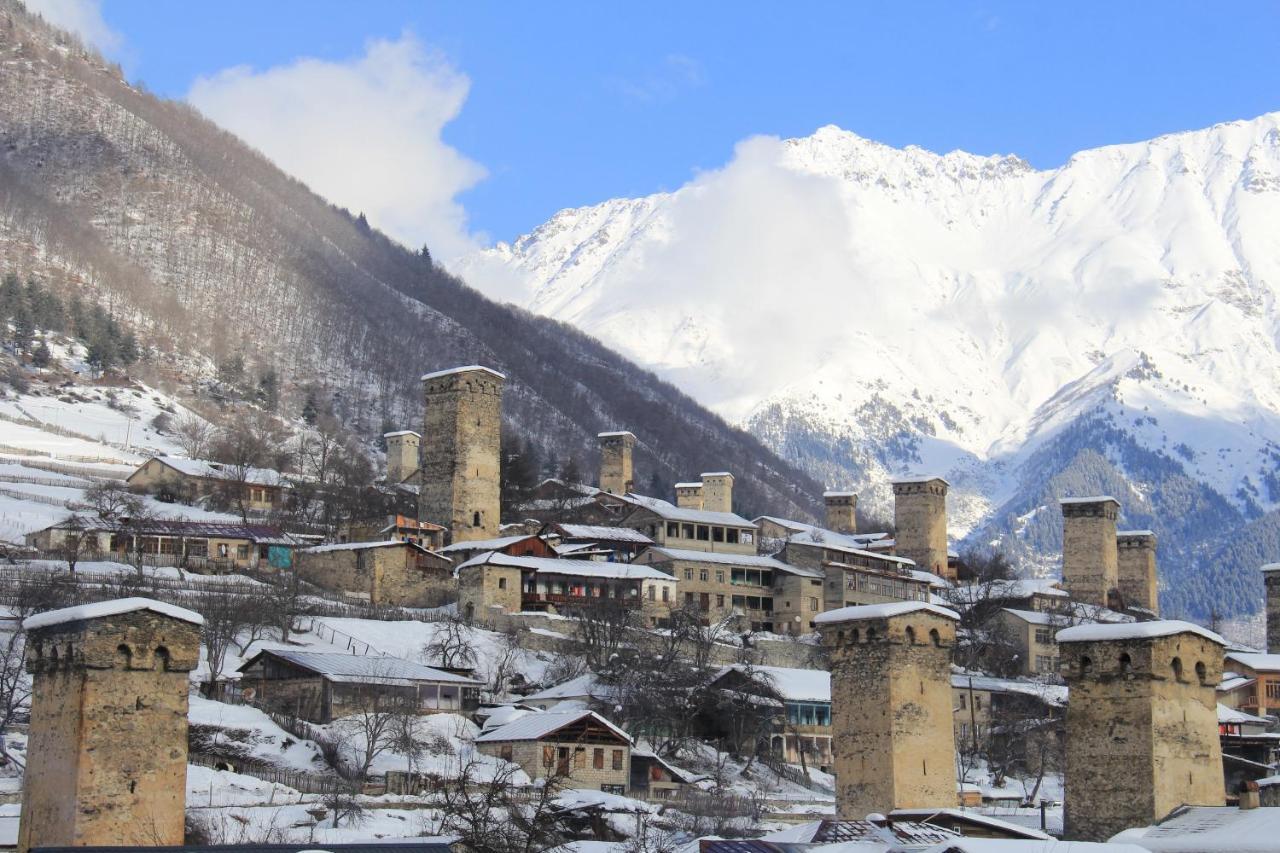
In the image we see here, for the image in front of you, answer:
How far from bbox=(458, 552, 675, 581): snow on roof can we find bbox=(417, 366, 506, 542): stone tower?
8431 millimetres

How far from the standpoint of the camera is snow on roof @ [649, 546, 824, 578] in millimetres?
95375

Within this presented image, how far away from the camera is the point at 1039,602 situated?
110m

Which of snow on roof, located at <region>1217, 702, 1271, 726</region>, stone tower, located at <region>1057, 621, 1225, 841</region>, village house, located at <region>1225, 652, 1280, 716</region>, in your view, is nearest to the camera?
stone tower, located at <region>1057, 621, 1225, 841</region>

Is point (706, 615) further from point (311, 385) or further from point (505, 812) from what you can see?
point (311, 385)

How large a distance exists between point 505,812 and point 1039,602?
63.3m

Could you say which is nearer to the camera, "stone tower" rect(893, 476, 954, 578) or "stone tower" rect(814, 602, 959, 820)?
"stone tower" rect(814, 602, 959, 820)

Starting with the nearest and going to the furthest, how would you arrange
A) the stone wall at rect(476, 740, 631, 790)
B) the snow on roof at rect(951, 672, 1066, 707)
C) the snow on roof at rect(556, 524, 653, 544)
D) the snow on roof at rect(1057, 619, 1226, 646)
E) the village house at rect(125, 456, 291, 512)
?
the snow on roof at rect(1057, 619, 1226, 646), the stone wall at rect(476, 740, 631, 790), the snow on roof at rect(951, 672, 1066, 707), the snow on roof at rect(556, 524, 653, 544), the village house at rect(125, 456, 291, 512)

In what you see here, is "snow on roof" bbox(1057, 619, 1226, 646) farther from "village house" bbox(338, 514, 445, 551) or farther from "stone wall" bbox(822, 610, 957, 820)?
"village house" bbox(338, 514, 445, 551)

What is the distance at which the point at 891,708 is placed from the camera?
155ft

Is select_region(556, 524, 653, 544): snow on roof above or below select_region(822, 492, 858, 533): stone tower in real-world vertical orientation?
below

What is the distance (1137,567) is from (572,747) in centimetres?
7743

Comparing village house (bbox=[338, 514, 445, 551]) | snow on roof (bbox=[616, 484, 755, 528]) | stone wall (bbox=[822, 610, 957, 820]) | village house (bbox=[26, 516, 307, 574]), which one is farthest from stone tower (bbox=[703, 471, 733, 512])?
stone wall (bbox=[822, 610, 957, 820])

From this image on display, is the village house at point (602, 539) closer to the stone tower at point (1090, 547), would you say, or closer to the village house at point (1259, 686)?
the village house at point (1259, 686)

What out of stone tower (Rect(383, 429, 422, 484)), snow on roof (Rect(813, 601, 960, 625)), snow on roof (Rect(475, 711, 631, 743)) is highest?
stone tower (Rect(383, 429, 422, 484))
